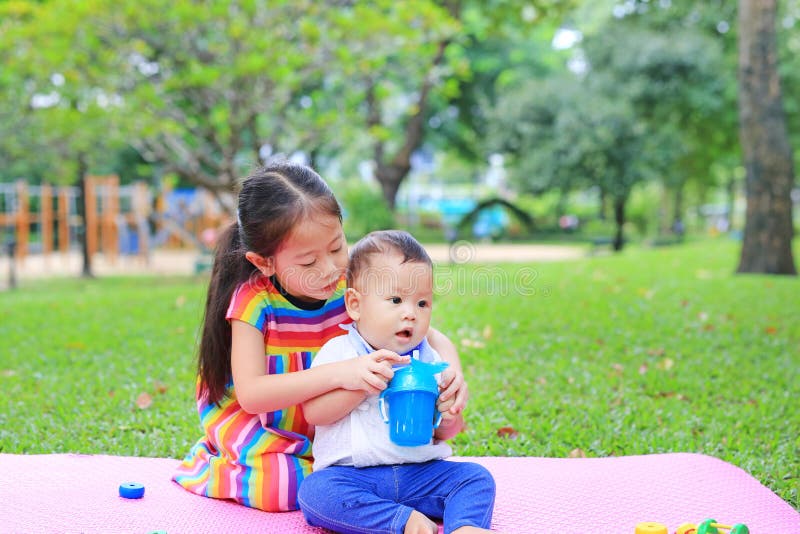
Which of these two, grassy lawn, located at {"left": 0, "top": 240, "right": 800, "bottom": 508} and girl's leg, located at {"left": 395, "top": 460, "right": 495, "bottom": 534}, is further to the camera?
grassy lawn, located at {"left": 0, "top": 240, "right": 800, "bottom": 508}

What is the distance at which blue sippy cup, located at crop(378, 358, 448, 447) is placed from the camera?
2.21 metres

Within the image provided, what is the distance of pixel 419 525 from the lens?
2.26 metres

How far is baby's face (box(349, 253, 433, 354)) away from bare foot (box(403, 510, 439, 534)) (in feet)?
1.55

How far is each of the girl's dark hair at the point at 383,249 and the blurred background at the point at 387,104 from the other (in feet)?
5.20

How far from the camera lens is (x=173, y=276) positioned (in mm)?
14242

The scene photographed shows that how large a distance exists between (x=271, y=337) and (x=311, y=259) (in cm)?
30

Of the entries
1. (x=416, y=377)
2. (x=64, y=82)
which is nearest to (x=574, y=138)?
(x=64, y=82)

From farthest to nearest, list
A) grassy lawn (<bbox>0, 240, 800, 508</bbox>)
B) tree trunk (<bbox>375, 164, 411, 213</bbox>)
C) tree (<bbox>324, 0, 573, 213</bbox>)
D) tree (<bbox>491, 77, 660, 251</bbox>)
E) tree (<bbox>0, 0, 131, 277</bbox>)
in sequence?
tree (<bbox>491, 77, 660, 251</bbox>) → tree trunk (<bbox>375, 164, 411, 213</bbox>) → tree (<bbox>324, 0, 573, 213</bbox>) → tree (<bbox>0, 0, 131, 277</bbox>) → grassy lawn (<bbox>0, 240, 800, 508</bbox>)

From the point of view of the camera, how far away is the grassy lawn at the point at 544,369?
3791mm

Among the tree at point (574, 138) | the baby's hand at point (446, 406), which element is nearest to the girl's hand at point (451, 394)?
the baby's hand at point (446, 406)

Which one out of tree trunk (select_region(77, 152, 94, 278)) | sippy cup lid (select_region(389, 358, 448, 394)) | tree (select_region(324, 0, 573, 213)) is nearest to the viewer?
sippy cup lid (select_region(389, 358, 448, 394))

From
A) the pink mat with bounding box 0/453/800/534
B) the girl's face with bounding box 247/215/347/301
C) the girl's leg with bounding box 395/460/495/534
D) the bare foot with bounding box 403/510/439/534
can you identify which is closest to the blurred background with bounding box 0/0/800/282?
the girl's face with bounding box 247/215/347/301

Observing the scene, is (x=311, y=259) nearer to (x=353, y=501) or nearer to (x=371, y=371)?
(x=371, y=371)

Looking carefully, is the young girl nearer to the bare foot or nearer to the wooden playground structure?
the bare foot
